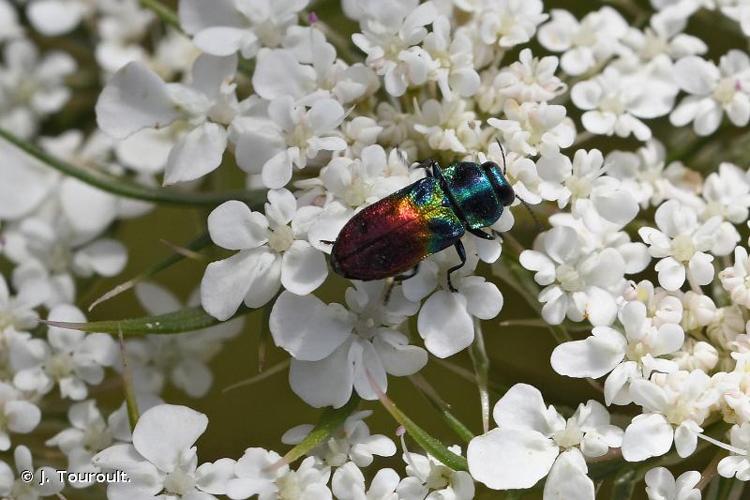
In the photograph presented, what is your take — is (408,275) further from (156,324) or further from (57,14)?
(57,14)

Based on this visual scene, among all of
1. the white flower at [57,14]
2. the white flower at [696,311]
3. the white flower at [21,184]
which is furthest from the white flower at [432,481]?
the white flower at [57,14]

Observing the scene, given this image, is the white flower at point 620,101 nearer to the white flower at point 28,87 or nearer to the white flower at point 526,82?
the white flower at point 526,82

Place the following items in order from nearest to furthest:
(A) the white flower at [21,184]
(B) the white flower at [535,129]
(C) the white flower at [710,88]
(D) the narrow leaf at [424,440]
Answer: (D) the narrow leaf at [424,440]
(B) the white flower at [535,129]
(C) the white flower at [710,88]
(A) the white flower at [21,184]

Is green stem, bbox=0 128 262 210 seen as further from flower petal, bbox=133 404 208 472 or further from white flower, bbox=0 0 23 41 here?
white flower, bbox=0 0 23 41

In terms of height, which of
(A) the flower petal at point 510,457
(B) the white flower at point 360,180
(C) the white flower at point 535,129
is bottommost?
(A) the flower petal at point 510,457

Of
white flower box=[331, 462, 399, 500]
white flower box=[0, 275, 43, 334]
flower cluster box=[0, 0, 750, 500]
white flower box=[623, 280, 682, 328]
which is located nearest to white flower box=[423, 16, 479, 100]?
flower cluster box=[0, 0, 750, 500]

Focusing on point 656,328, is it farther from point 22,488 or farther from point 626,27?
point 22,488

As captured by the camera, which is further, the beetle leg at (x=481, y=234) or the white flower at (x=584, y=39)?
the white flower at (x=584, y=39)
